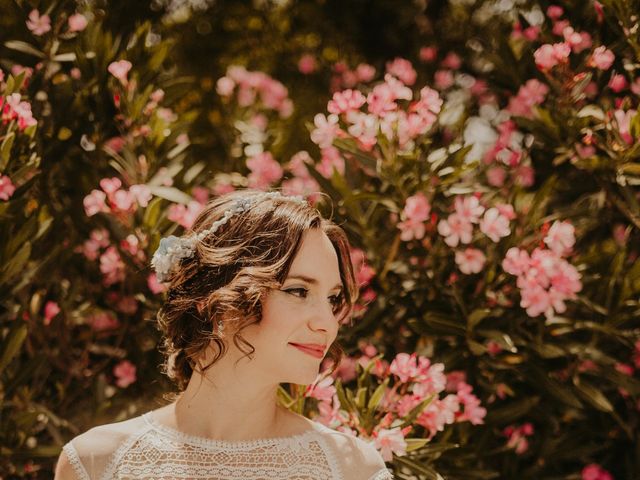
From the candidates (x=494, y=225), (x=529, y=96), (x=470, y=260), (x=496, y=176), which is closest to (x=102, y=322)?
(x=470, y=260)

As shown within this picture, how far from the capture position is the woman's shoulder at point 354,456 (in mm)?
2062

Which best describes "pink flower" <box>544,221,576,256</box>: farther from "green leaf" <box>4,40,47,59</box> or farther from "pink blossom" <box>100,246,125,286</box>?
"green leaf" <box>4,40,47,59</box>

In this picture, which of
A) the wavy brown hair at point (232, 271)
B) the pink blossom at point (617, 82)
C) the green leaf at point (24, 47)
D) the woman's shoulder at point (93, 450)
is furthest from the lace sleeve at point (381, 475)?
the green leaf at point (24, 47)

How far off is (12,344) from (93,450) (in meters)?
0.77

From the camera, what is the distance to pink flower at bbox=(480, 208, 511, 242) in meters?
2.76

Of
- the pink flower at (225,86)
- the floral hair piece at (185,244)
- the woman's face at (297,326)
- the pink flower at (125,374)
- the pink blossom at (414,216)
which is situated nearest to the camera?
the woman's face at (297,326)

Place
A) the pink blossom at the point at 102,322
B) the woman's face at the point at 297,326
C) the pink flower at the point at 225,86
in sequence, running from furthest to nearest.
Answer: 1. the pink flower at the point at 225,86
2. the pink blossom at the point at 102,322
3. the woman's face at the point at 297,326

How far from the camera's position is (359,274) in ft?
9.89

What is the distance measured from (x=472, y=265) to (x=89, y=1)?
2118 mm

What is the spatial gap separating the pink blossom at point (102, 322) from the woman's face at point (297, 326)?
1.47m

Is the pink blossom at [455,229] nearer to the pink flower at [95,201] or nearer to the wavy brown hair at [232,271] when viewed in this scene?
the wavy brown hair at [232,271]

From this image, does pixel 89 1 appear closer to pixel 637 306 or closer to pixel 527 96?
pixel 527 96

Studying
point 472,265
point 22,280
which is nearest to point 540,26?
point 472,265

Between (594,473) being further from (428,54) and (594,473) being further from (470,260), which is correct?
(428,54)
